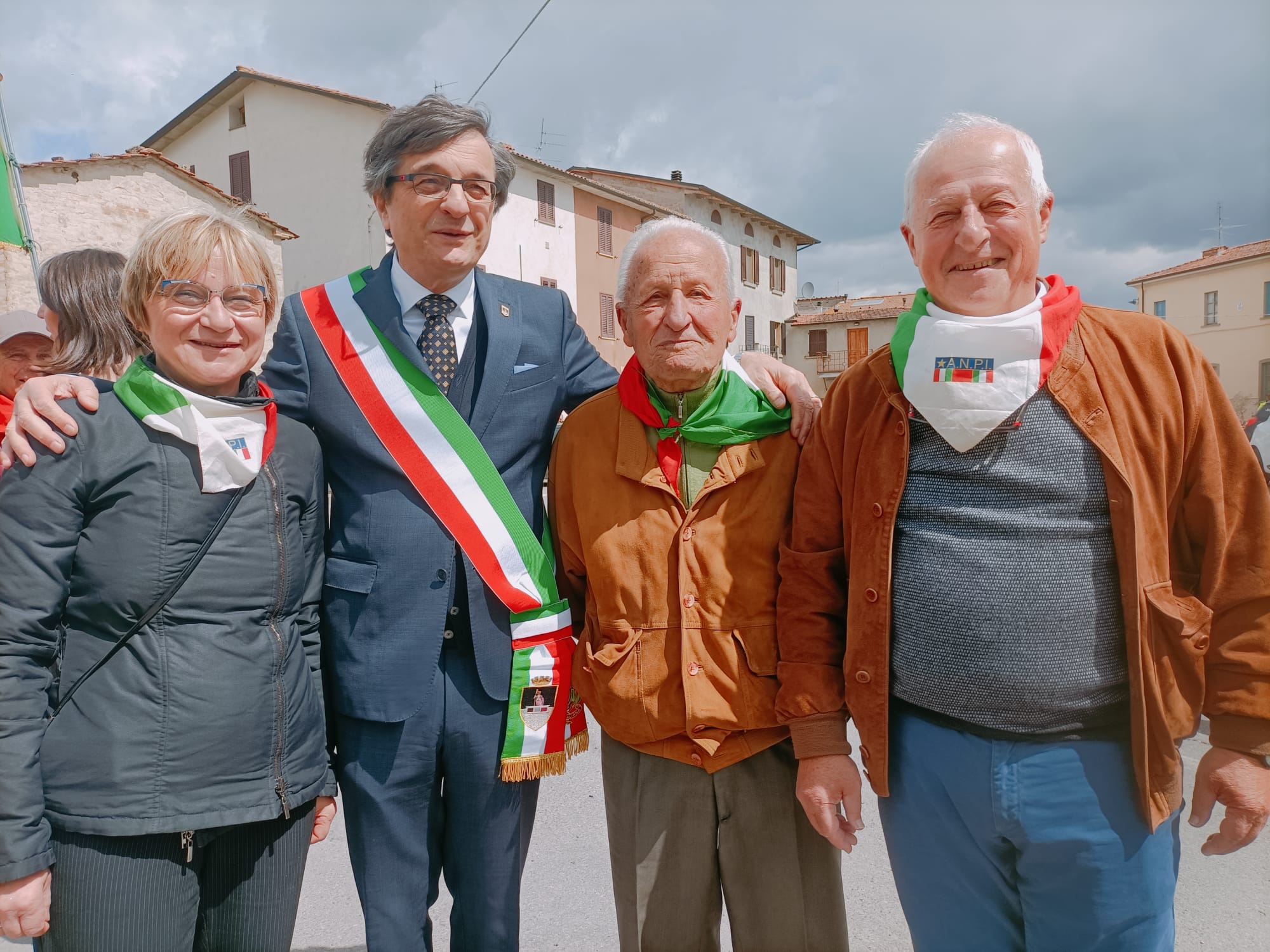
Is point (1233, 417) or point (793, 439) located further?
point (793, 439)

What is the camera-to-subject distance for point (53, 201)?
12320mm

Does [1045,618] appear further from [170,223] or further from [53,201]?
[53,201]

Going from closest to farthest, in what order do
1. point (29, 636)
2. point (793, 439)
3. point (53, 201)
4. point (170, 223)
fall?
point (29, 636), point (170, 223), point (793, 439), point (53, 201)

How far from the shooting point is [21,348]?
10.3ft

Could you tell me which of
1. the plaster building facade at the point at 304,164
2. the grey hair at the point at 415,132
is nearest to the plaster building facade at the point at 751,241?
the plaster building facade at the point at 304,164

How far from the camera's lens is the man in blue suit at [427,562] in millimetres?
2088

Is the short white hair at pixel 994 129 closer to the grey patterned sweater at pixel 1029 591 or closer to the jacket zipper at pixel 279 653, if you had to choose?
the grey patterned sweater at pixel 1029 591

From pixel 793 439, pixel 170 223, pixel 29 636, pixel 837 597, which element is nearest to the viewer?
pixel 29 636

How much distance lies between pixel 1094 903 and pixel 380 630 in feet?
5.31

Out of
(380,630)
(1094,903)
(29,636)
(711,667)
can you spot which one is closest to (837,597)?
(711,667)

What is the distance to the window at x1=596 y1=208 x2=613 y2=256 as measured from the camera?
23.7 metres

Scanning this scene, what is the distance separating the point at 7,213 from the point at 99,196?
10459 millimetres

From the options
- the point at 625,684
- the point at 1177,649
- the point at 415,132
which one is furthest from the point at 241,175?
the point at 1177,649

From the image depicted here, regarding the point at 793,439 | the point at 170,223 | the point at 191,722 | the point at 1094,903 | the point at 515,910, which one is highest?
the point at 170,223
